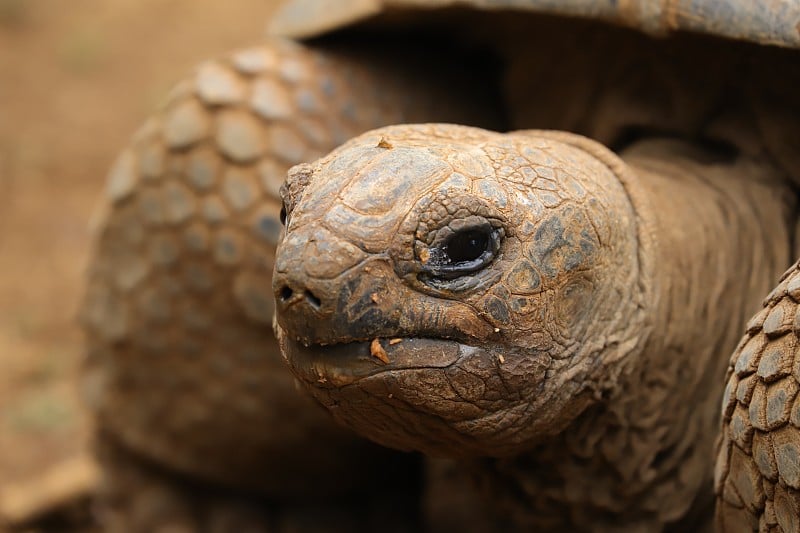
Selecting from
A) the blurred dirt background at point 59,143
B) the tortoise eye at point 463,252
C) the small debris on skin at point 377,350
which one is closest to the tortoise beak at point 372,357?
the small debris on skin at point 377,350

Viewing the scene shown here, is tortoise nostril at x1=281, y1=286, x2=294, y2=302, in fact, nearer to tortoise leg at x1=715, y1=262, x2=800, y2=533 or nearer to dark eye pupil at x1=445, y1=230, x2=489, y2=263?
dark eye pupil at x1=445, y1=230, x2=489, y2=263

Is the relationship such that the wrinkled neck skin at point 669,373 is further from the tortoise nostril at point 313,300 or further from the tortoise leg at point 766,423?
the tortoise nostril at point 313,300

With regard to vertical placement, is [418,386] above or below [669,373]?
above

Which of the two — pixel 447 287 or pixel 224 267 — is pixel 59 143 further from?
pixel 447 287

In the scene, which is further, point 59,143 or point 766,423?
point 59,143

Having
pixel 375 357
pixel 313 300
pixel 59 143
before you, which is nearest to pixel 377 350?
pixel 375 357

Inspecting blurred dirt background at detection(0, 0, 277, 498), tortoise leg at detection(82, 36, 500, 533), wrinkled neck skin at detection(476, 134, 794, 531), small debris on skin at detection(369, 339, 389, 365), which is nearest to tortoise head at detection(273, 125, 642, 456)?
small debris on skin at detection(369, 339, 389, 365)
